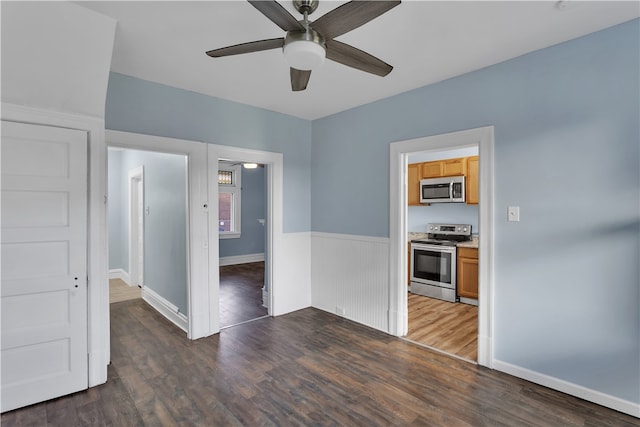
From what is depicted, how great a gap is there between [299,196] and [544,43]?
3023 millimetres

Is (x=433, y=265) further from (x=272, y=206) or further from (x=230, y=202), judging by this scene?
(x=230, y=202)

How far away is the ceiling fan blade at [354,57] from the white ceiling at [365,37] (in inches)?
13.3

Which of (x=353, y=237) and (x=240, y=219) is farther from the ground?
(x=240, y=219)

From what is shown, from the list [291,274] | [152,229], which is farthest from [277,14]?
[152,229]

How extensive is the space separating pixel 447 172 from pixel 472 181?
402 millimetres

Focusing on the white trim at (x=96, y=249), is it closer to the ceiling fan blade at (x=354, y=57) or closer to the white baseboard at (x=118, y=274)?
the ceiling fan blade at (x=354, y=57)

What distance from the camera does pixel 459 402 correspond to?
7.57ft

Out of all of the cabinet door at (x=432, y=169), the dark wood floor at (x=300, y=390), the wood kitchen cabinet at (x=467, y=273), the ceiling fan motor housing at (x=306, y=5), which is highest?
the ceiling fan motor housing at (x=306, y=5)

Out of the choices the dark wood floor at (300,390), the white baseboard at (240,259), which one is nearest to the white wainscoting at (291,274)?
the dark wood floor at (300,390)

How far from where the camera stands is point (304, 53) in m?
1.68

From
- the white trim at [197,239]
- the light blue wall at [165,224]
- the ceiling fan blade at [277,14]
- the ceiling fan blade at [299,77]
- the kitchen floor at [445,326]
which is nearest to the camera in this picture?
the ceiling fan blade at [277,14]

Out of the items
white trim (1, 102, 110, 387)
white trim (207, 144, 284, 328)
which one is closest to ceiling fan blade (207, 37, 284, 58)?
white trim (1, 102, 110, 387)

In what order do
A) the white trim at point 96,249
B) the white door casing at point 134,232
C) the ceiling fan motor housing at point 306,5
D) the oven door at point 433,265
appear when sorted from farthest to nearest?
the white door casing at point 134,232 < the oven door at point 433,265 < the white trim at point 96,249 < the ceiling fan motor housing at point 306,5

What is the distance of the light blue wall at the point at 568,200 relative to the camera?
2164 millimetres
